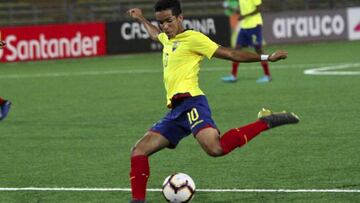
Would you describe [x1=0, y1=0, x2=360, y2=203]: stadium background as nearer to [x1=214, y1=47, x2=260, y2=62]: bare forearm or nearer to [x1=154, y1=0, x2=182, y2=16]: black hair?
[x1=214, y1=47, x2=260, y2=62]: bare forearm

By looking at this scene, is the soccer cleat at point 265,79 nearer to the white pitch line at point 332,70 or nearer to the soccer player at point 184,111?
the white pitch line at point 332,70

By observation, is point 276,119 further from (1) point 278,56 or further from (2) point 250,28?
(2) point 250,28

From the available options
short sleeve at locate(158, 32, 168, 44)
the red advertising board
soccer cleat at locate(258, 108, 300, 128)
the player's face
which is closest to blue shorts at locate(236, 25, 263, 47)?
the red advertising board

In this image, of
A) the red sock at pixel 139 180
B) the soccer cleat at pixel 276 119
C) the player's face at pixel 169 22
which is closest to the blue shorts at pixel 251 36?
the soccer cleat at pixel 276 119

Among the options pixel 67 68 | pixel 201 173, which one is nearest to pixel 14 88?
pixel 67 68

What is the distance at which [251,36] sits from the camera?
2145 cm

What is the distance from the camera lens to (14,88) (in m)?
22.1

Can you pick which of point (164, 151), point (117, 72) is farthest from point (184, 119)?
point (117, 72)

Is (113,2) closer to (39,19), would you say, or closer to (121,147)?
(39,19)

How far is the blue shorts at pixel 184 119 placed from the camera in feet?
28.0

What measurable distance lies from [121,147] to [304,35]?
22.5 metres

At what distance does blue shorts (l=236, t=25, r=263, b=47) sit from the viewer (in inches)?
842

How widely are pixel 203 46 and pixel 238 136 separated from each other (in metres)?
0.87

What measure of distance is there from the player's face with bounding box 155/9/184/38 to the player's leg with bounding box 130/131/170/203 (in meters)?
0.93
